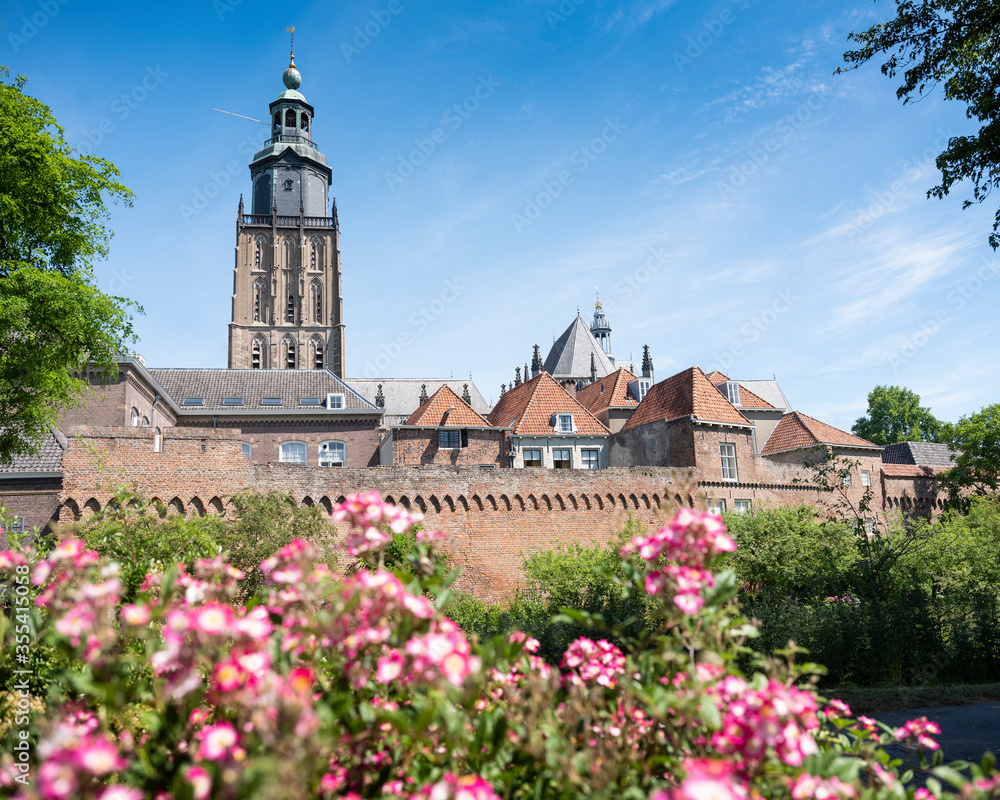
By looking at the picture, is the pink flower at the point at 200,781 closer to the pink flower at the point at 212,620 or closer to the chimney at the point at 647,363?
the pink flower at the point at 212,620

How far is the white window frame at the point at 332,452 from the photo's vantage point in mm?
38594

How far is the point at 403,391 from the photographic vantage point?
5659 centimetres

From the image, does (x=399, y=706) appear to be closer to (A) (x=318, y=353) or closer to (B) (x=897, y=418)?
(A) (x=318, y=353)

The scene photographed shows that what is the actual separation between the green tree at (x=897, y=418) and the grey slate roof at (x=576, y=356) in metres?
25.9

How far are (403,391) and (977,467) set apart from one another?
39.7m

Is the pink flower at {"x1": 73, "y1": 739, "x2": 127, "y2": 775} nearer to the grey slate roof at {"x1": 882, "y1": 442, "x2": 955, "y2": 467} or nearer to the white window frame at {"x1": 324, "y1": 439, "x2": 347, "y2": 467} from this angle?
the white window frame at {"x1": 324, "y1": 439, "x2": 347, "y2": 467}

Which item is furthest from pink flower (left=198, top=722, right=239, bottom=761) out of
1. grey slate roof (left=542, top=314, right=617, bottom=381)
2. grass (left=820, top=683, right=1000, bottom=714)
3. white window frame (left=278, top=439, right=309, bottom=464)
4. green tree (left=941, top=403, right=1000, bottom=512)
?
grey slate roof (left=542, top=314, right=617, bottom=381)

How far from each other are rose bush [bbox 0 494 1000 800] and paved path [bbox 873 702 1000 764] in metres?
7.71

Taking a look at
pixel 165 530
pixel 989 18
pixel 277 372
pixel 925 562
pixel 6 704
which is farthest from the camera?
pixel 277 372

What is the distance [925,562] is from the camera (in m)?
19.8

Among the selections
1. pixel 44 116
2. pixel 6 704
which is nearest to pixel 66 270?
pixel 44 116

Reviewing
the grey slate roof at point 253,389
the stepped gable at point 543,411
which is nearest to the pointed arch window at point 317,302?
the grey slate roof at point 253,389

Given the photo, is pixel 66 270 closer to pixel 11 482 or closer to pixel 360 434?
pixel 11 482

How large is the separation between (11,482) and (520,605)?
1750 centimetres
